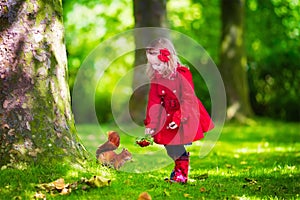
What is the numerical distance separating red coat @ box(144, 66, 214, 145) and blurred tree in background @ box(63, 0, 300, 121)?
11544mm

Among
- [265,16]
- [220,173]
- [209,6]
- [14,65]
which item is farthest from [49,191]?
[209,6]

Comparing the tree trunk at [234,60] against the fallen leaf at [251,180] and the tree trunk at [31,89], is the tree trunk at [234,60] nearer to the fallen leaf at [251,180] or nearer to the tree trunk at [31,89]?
the fallen leaf at [251,180]

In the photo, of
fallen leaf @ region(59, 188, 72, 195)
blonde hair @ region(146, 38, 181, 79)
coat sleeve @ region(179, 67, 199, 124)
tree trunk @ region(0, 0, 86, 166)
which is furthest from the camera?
blonde hair @ region(146, 38, 181, 79)

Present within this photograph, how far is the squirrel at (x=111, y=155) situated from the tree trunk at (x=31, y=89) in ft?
1.65

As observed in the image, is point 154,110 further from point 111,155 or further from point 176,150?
point 111,155

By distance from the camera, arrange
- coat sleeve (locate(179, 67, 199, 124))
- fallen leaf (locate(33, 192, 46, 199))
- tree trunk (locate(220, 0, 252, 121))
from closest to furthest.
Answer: fallen leaf (locate(33, 192, 46, 199)), coat sleeve (locate(179, 67, 199, 124)), tree trunk (locate(220, 0, 252, 121))

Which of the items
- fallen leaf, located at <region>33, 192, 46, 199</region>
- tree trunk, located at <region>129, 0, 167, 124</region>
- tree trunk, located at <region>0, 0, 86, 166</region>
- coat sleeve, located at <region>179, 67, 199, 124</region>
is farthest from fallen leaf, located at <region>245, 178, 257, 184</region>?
tree trunk, located at <region>129, 0, 167, 124</region>

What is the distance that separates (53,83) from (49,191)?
3.70ft

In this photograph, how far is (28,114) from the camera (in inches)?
207

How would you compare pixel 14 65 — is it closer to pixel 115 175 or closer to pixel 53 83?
pixel 53 83

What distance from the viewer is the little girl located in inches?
211

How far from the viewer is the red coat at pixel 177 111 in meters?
5.37

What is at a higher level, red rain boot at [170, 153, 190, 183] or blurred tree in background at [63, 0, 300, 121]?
blurred tree in background at [63, 0, 300, 121]

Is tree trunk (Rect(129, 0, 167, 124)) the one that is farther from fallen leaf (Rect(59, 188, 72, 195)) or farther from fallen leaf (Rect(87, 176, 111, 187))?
fallen leaf (Rect(59, 188, 72, 195))
